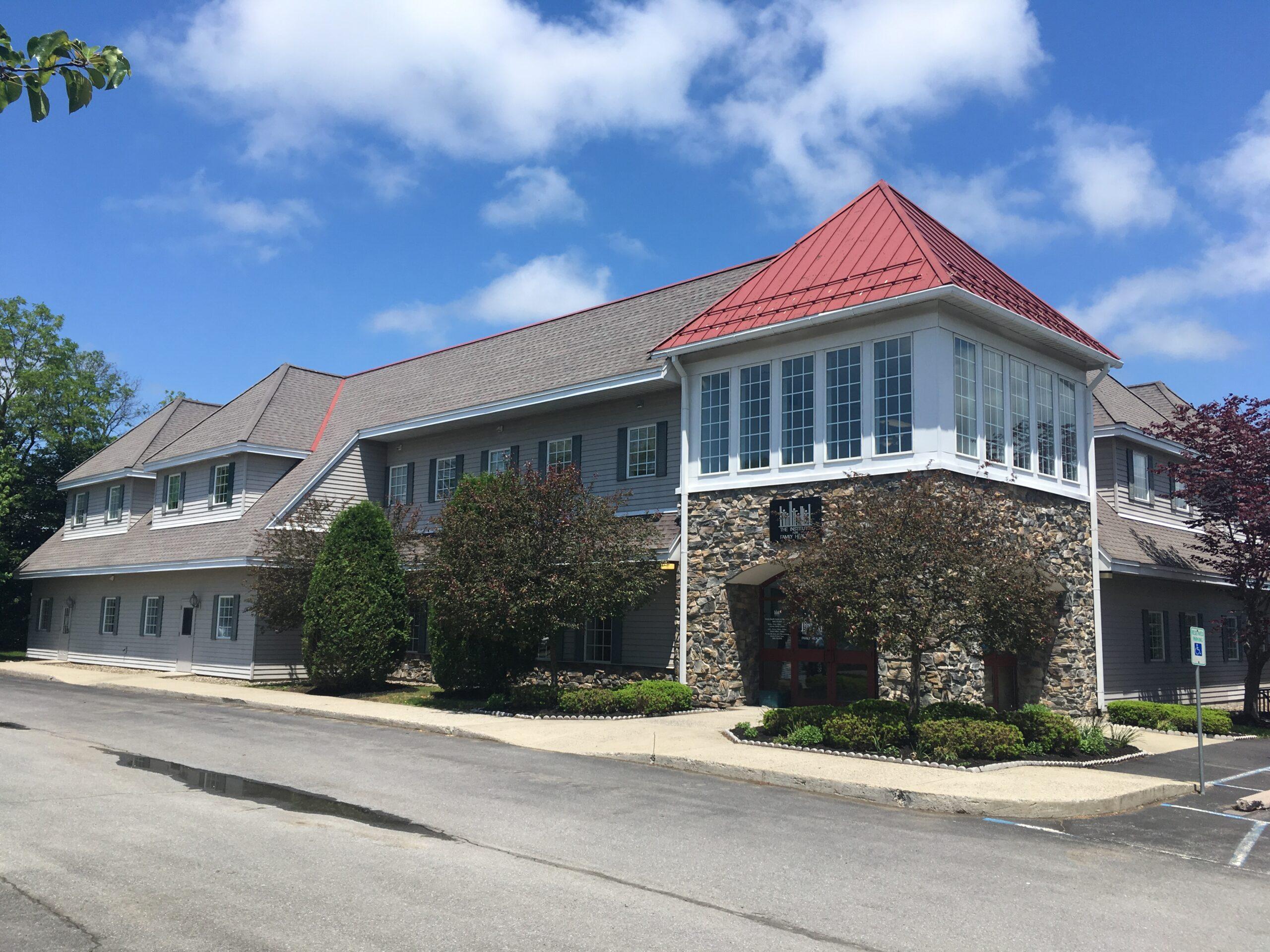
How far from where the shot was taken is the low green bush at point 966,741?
13.6 m

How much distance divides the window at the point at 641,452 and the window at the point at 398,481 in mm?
8468

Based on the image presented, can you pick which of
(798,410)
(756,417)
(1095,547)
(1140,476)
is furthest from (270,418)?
(1140,476)

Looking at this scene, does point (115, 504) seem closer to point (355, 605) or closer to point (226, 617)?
point (226, 617)

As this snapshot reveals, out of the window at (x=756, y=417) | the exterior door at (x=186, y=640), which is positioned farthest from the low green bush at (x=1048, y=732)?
the exterior door at (x=186, y=640)

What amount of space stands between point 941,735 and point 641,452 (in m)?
10.8

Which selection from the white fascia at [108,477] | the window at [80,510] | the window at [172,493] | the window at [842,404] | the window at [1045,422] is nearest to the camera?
the window at [842,404]

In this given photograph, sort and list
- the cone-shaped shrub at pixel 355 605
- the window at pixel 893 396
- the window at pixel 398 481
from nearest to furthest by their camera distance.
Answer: the window at pixel 893 396 < the cone-shaped shrub at pixel 355 605 < the window at pixel 398 481

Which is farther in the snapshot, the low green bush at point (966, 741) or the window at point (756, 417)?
the window at point (756, 417)

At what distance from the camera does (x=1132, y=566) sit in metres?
21.0

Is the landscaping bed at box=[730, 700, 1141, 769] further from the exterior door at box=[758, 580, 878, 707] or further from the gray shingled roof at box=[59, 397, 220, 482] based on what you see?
the gray shingled roof at box=[59, 397, 220, 482]

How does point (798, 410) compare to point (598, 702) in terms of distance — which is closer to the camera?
point (598, 702)

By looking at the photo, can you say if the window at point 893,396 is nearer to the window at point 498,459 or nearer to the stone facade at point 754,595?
the stone facade at point 754,595

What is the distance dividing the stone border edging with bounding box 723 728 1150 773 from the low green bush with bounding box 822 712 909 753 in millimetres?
186

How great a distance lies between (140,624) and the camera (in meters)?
32.3
